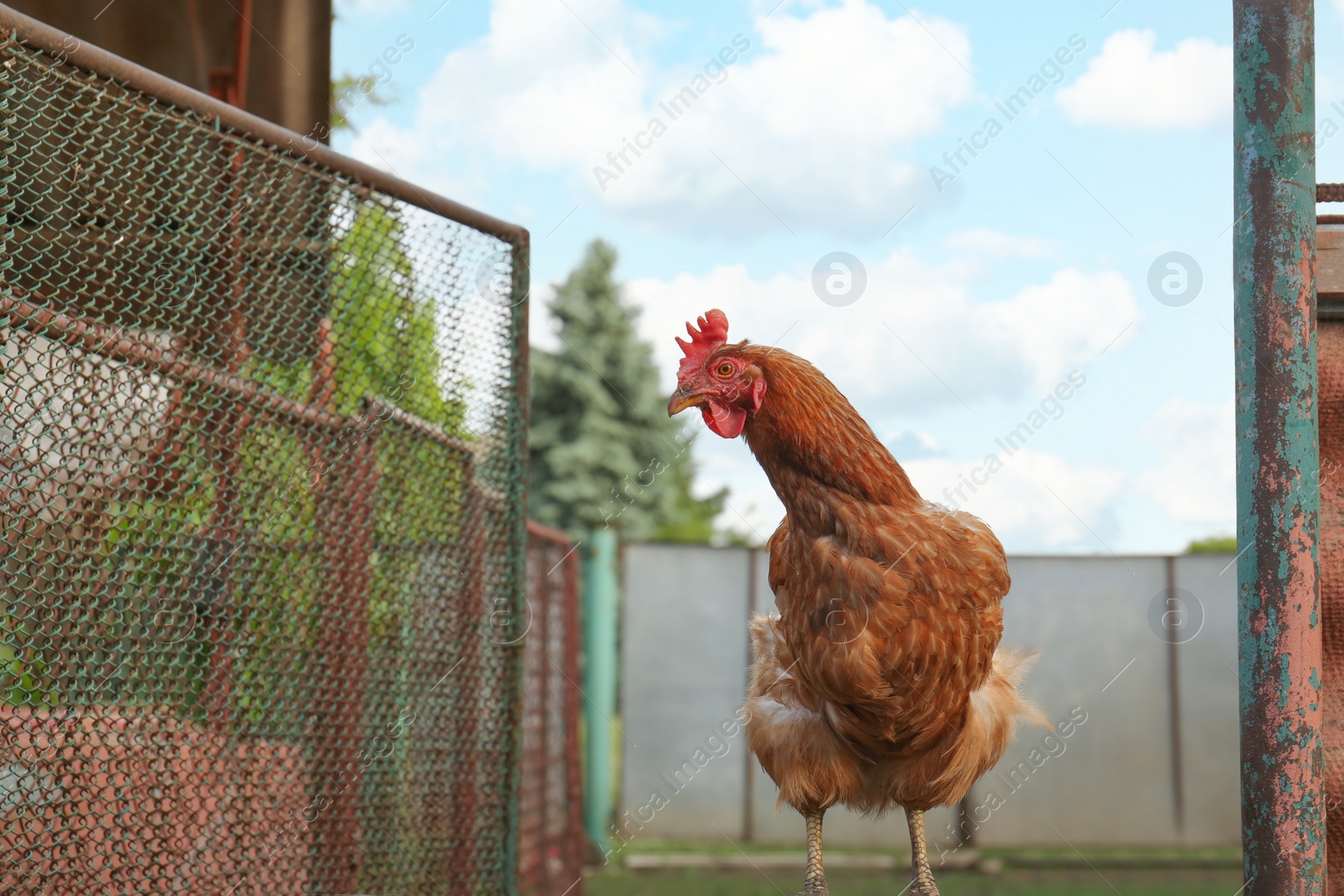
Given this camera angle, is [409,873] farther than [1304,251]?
Yes

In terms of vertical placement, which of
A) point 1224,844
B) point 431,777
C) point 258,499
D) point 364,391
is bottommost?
point 1224,844

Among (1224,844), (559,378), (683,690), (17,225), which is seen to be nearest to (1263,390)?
(17,225)

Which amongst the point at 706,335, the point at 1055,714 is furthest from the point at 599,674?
the point at 706,335

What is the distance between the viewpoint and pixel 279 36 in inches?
192

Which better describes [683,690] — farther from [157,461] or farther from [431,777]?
[157,461]

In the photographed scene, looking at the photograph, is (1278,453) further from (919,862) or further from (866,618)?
(919,862)

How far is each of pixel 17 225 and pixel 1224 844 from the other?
361 inches

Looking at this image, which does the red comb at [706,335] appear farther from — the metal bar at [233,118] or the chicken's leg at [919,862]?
the chicken's leg at [919,862]

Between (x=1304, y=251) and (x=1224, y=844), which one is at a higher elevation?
(x=1304, y=251)

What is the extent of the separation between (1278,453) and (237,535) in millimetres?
2534

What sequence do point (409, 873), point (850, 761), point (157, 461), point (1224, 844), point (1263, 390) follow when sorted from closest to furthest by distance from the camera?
point (1263, 390)
point (157, 461)
point (850, 761)
point (409, 873)
point (1224, 844)

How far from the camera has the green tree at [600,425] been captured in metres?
20.0

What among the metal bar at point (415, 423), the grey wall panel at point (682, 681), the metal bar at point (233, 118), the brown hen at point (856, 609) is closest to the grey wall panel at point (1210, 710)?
the grey wall panel at point (682, 681)

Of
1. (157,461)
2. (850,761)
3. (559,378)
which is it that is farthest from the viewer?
(559,378)
